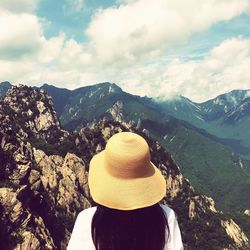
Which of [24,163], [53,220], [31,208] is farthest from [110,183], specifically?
[53,220]

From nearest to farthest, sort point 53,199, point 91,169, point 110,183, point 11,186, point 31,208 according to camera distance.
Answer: point 110,183 < point 91,169 < point 11,186 < point 31,208 < point 53,199

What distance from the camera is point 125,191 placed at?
8.76 meters

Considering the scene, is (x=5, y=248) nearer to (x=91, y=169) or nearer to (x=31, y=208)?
(x=31, y=208)

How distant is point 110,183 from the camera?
878 cm

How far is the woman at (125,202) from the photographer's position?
8.77 meters

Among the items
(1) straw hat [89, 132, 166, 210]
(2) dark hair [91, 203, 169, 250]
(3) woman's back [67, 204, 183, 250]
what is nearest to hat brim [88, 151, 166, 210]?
(1) straw hat [89, 132, 166, 210]

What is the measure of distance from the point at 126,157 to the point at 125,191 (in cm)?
62

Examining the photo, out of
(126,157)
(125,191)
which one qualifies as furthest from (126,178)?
(126,157)

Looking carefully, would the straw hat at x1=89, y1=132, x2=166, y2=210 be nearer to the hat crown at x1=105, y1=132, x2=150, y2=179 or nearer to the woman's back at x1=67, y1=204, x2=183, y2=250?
the hat crown at x1=105, y1=132, x2=150, y2=179

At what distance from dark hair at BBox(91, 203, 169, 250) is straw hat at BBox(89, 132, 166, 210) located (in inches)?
13.5

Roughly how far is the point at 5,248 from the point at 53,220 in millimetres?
37940

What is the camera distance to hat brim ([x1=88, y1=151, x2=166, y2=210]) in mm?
8711

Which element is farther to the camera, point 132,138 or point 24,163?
point 24,163

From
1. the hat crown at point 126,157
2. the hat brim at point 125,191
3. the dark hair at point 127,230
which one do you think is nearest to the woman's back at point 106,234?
the dark hair at point 127,230
